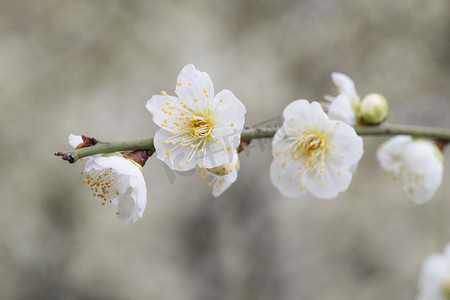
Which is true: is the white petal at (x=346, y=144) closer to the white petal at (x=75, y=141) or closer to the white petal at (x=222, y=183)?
the white petal at (x=222, y=183)

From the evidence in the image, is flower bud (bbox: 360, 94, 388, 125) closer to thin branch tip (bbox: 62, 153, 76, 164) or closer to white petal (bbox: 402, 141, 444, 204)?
white petal (bbox: 402, 141, 444, 204)

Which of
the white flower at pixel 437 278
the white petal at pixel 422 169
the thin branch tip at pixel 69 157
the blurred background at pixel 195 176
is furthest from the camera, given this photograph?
the blurred background at pixel 195 176

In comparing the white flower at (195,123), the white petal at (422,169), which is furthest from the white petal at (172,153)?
the white petal at (422,169)

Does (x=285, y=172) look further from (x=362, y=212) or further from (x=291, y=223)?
(x=362, y=212)

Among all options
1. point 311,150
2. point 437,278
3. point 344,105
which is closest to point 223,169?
point 311,150

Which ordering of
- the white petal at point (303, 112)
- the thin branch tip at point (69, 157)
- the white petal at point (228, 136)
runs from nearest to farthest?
the thin branch tip at point (69, 157) → the white petal at point (228, 136) → the white petal at point (303, 112)
